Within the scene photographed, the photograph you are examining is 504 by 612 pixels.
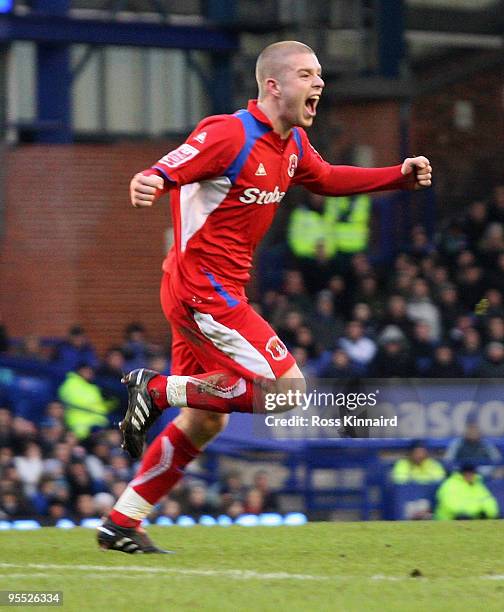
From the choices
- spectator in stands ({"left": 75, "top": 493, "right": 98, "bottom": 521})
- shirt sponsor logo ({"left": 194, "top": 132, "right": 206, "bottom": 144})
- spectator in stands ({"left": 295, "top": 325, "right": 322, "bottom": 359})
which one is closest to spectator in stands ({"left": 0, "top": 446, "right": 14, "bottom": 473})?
spectator in stands ({"left": 75, "top": 493, "right": 98, "bottom": 521})

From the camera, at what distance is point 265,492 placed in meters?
12.0

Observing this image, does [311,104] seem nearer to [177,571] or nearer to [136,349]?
[177,571]

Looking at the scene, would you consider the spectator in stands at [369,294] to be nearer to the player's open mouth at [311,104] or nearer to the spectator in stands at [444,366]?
the spectator in stands at [444,366]

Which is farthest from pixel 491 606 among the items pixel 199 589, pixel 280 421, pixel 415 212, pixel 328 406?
pixel 415 212

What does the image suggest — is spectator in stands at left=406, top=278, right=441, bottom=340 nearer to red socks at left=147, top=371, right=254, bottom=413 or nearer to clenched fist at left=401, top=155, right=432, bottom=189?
clenched fist at left=401, top=155, right=432, bottom=189

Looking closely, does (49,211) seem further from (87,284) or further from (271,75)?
(271,75)

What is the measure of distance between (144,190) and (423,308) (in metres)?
9.01

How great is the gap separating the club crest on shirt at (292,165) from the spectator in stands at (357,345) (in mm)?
6982

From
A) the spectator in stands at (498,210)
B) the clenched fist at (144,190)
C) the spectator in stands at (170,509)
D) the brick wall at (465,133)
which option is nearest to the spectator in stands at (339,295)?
the spectator in stands at (498,210)

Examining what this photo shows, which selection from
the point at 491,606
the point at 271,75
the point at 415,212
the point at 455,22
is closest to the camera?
the point at 491,606

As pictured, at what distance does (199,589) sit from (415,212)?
1407cm

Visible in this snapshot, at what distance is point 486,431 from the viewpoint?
11.9 meters

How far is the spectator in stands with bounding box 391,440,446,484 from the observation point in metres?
11.7

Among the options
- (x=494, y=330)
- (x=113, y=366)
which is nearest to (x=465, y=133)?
(x=494, y=330)
